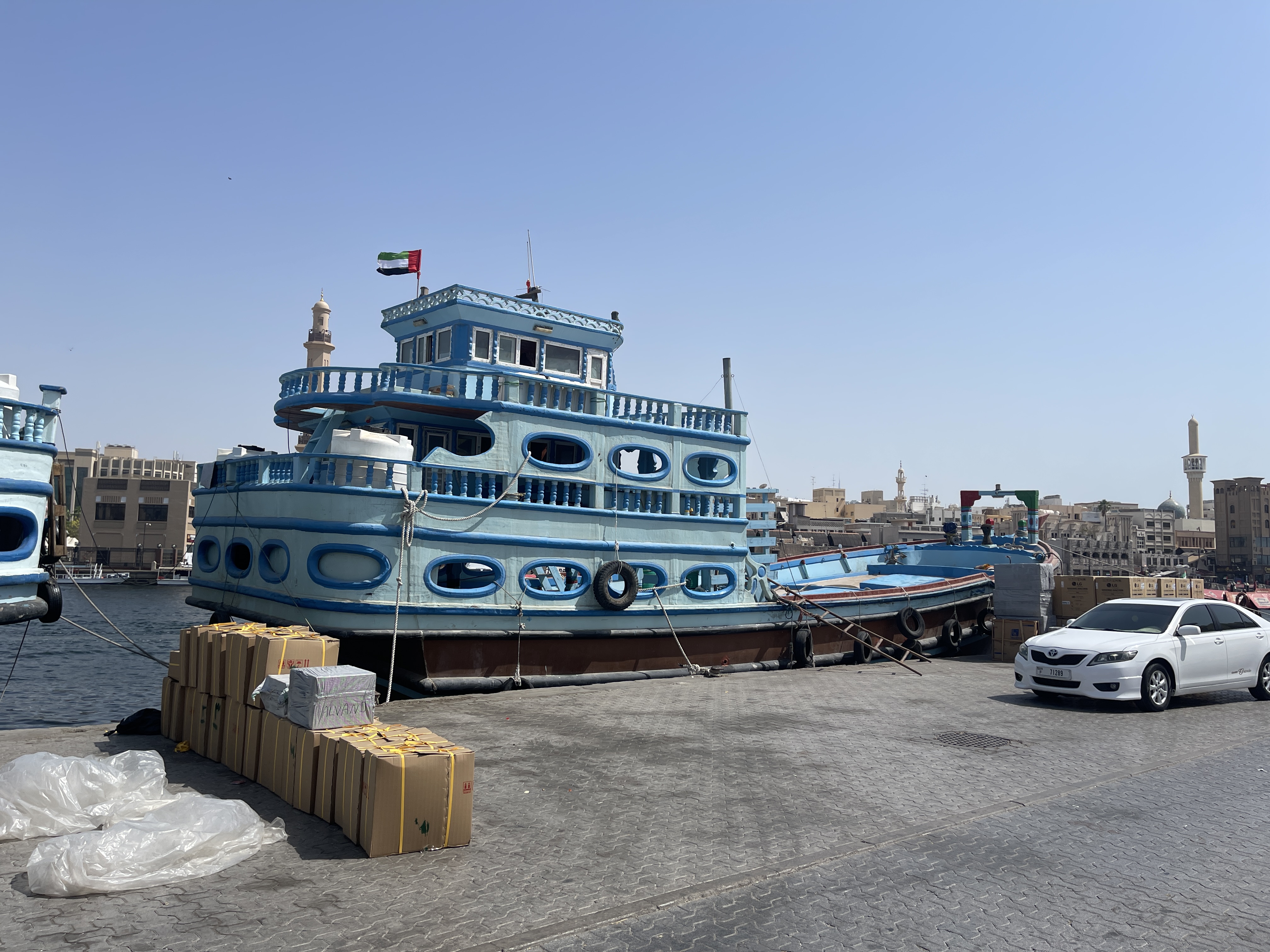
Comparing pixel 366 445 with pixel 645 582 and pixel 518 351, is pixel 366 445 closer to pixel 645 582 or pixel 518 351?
pixel 518 351

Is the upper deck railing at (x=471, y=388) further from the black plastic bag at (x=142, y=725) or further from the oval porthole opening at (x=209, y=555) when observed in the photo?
the black plastic bag at (x=142, y=725)

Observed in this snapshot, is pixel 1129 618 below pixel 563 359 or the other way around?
below

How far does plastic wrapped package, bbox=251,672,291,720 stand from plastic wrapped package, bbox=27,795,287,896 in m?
1.22

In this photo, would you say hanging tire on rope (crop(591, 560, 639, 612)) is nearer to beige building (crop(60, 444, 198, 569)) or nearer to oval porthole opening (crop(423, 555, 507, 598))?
oval porthole opening (crop(423, 555, 507, 598))

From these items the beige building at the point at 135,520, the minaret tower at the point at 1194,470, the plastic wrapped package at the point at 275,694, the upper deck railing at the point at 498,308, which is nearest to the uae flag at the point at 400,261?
the upper deck railing at the point at 498,308

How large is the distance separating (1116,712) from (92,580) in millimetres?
84981

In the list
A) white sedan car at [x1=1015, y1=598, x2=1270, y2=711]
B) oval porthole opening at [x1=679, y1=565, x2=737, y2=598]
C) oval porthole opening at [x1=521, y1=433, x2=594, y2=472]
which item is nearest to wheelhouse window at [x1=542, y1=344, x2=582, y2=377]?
oval porthole opening at [x1=521, y1=433, x2=594, y2=472]

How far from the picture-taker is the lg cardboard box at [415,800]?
566cm

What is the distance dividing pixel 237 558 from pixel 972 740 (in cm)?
1190

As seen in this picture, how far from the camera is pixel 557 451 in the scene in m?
16.4

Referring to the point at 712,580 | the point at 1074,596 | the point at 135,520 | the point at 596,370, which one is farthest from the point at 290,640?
the point at 135,520

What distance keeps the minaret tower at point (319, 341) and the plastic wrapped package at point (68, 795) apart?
306ft

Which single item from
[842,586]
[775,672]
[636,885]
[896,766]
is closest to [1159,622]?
[896,766]

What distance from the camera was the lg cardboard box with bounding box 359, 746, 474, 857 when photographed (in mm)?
5664
